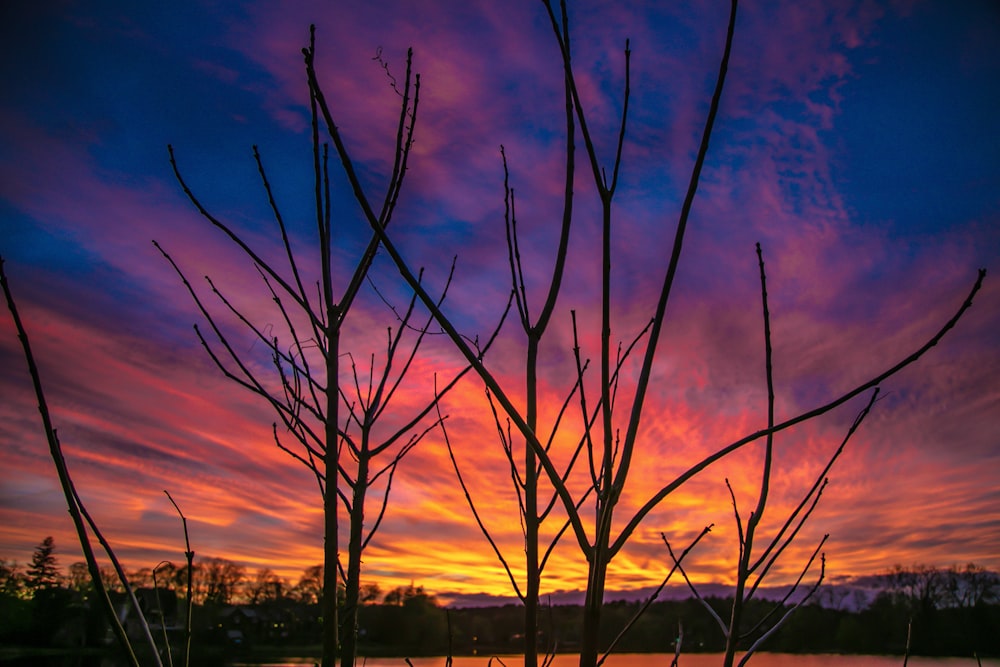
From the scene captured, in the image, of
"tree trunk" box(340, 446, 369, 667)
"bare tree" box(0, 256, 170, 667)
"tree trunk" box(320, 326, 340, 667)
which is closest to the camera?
"bare tree" box(0, 256, 170, 667)

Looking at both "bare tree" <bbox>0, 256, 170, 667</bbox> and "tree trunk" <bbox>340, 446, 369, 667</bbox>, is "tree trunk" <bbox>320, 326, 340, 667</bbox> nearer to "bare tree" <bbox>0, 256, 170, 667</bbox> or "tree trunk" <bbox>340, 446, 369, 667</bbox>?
"tree trunk" <bbox>340, 446, 369, 667</bbox>

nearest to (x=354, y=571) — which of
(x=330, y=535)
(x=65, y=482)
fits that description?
(x=330, y=535)

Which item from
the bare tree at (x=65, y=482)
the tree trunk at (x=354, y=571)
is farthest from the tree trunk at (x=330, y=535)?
the bare tree at (x=65, y=482)

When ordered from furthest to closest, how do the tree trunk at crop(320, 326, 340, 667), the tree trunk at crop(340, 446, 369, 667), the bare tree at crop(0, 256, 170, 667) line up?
the tree trunk at crop(340, 446, 369, 667) → the tree trunk at crop(320, 326, 340, 667) → the bare tree at crop(0, 256, 170, 667)

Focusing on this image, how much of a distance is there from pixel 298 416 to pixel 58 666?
70.0m

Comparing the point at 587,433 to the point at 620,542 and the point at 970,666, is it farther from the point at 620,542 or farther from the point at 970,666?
the point at 970,666

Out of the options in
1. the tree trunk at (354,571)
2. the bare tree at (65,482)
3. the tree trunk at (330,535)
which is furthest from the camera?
the tree trunk at (354,571)

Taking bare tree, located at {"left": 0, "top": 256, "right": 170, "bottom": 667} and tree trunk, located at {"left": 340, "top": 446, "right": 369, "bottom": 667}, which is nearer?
bare tree, located at {"left": 0, "top": 256, "right": 170, "bottom": 667}

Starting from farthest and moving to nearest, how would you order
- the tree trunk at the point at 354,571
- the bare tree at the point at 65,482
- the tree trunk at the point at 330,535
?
the tree trunk at the point at 354,571
the tree trunk at the point at 330,535
the bare tree at the point at 65,482

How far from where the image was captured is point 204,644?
7412cm

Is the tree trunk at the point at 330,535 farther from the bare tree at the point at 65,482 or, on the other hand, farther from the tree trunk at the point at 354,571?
the bare tree at the point at 65,482

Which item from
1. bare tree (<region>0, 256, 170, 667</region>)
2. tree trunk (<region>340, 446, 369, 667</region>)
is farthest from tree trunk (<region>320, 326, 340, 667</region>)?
bare tree (<region>0, 256, 170, 667</region>)

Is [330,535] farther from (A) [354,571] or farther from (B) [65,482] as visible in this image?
(B) [65,482]

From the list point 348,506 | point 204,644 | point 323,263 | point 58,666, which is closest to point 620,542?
point 323,263
